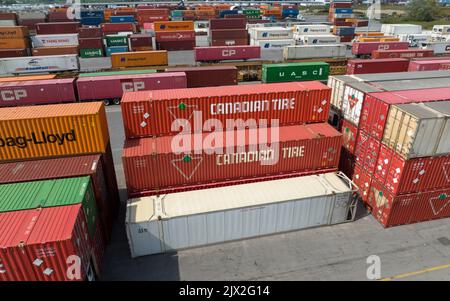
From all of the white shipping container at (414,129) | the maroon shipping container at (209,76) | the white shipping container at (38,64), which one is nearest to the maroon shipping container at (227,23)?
the white shipping container at (38,64)

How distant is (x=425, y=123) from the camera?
49.1 ft

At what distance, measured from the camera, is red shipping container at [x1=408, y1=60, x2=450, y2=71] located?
3684 centimetres

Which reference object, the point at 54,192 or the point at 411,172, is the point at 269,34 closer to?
the point at 411,172

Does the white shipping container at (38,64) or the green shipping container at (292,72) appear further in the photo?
the white shipping container at (38,64)

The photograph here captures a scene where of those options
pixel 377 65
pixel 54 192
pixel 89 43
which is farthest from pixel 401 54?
pixel 89 43

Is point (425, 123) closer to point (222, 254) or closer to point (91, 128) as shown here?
point (222, 254)

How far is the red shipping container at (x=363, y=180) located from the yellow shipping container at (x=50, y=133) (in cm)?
1611

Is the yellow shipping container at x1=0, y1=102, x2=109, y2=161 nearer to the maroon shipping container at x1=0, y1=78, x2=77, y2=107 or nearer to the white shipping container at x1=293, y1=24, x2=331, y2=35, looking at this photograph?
the maroon shipping container at x1=0, y1=78, x2=77, y2=107

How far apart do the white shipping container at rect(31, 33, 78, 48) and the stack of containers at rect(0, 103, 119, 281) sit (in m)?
59.5

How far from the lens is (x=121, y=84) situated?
36406mm

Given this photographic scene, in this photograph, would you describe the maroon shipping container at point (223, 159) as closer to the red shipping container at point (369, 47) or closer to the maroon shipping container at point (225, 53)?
the maroon shipping container at point (225, 53)

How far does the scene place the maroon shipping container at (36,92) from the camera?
3331 cm

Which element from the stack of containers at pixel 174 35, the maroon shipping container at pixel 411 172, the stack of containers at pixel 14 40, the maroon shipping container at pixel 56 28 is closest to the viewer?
A: the maroon shipping container at pixel 411 172

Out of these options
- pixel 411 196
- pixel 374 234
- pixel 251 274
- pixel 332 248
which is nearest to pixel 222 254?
pixel 251 274
